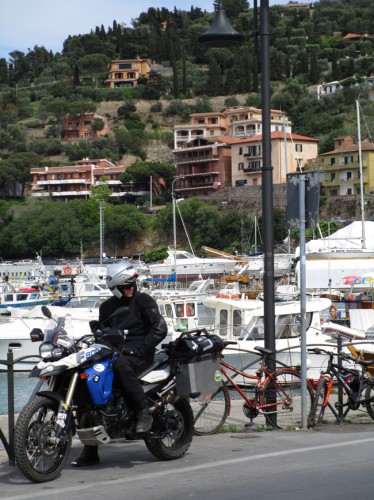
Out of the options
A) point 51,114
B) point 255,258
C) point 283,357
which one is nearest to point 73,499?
point 283,357

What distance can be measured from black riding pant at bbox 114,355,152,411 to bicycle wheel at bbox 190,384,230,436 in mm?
1908

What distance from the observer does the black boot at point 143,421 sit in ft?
26.4

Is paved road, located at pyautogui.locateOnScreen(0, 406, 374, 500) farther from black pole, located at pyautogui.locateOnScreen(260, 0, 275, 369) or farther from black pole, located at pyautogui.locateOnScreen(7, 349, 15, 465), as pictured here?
black pole, located at pyautogui.locateOnScreen(260, 0, 275, 369)

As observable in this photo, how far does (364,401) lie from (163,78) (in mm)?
153719

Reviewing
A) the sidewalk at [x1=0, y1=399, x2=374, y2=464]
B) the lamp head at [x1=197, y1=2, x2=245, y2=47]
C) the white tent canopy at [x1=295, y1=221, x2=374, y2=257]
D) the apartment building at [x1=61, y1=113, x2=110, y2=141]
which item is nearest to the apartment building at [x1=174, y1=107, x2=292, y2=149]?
the apartment building at [x1=61, y1=113, x2=110, y2=141]

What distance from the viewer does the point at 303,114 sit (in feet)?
432

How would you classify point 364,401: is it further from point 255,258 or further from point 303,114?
point 303,114

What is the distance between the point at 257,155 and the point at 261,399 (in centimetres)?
10192

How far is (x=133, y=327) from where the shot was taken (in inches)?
330

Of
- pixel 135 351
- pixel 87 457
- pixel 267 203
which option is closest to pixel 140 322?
pixel 135 351

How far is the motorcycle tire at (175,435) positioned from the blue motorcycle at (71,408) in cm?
2

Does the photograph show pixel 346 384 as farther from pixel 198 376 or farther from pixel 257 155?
pixel 257 155

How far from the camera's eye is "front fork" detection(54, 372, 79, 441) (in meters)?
7.61

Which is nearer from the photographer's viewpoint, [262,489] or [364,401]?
[262,489]
